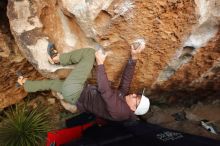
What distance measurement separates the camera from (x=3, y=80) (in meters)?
6.04

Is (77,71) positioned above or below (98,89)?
above

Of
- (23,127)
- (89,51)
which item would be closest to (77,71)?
(89,51)

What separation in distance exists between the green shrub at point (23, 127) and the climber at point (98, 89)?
6.64ft

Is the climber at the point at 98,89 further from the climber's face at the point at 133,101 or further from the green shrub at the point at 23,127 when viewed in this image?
the green shrub at the point at 23,127

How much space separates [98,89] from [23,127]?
8.92 feet

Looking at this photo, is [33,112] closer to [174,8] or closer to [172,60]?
[172,60]

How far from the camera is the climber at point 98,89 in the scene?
14.4 ft

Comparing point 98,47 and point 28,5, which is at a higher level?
point 28,5

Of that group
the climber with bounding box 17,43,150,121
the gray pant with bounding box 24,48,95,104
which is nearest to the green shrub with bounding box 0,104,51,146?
the climber with bounding box 17,43,150,121

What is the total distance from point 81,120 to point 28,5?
2.12 m

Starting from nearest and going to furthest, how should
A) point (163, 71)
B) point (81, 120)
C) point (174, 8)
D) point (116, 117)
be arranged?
point (174, 8) < point (116, 117) < point (163, 71) < point (81, 120)

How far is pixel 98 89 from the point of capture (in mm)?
4434

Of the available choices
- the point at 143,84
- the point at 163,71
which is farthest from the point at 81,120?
the point at 163,71

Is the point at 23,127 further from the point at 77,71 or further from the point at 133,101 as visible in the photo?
the point at 133,101
